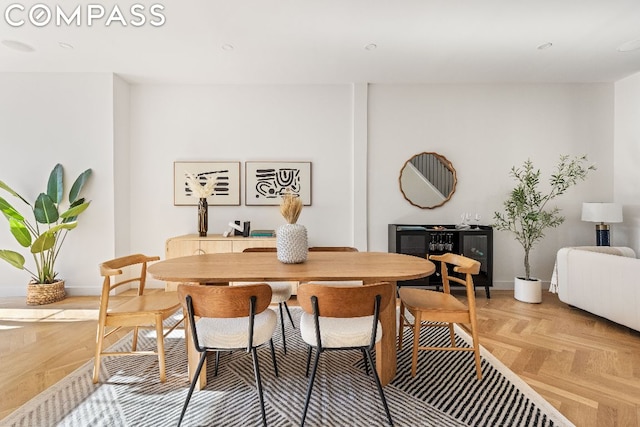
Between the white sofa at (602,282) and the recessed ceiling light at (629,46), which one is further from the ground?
the recessed ceiling light at (629,46)

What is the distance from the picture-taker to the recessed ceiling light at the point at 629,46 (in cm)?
315

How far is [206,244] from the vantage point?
377 centimetres

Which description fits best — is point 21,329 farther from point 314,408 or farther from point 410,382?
point 410,382

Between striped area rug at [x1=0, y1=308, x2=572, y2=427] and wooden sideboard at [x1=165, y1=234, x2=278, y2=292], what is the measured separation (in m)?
1.58

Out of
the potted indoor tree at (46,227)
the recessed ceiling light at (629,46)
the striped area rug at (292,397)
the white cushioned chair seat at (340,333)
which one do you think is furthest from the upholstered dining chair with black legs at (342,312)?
the recessed ceiling light at (629,46)

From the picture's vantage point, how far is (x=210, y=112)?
4305 mm

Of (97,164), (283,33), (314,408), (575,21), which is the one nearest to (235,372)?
(314,408)

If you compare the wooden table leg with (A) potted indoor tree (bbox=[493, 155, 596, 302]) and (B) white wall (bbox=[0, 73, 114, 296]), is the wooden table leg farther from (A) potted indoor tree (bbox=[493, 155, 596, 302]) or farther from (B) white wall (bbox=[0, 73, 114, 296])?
(B) white wall (bbox=[0, 73, 114, 296])

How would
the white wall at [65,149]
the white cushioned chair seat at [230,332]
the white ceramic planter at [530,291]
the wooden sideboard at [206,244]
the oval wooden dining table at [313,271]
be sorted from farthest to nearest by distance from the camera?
the white wall at [65,149], the wooden sideboard at [206,244], the white ceramic planter at [530,291], the oval wooden dining table at [313,271], the white cushioned chair seat at [230,332]

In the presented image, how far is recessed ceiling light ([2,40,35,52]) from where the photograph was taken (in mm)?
3176

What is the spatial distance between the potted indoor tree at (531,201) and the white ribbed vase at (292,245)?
3107 millimetres

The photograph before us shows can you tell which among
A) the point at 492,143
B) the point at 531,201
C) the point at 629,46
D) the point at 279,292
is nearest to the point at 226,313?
the point at 279,292

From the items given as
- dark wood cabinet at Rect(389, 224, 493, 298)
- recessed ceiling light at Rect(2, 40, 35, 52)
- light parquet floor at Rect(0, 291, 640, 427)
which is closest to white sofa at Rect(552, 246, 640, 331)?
light parquet floor at Rect(0, 291, 640, 427)

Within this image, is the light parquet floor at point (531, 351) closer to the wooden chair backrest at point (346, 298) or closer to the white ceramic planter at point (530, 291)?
the white ceramic planter at point (530, 291)
